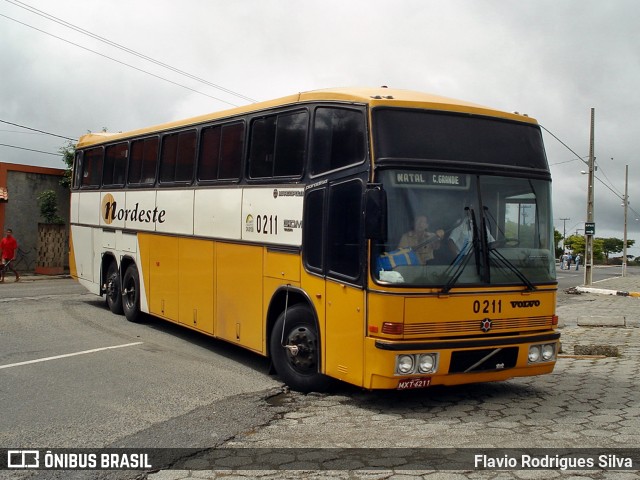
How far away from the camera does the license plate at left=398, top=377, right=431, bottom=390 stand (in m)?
7.12

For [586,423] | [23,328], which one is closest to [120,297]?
[23,328]

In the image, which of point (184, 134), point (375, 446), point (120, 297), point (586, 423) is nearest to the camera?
point (375, 446)

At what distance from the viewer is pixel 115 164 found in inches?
582

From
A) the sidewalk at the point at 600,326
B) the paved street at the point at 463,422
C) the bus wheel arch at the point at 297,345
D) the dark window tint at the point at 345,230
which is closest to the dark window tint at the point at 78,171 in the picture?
the bus wheel arch at the point at 297,345

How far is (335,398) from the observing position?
8.13m

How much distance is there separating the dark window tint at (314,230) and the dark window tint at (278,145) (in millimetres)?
520

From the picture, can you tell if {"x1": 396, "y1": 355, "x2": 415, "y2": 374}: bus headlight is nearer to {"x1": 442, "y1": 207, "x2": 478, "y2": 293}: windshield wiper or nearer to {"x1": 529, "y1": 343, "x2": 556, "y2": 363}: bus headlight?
{"x1": 442, "y1": 207, "x2": 478, "y2": 293}: windshield wiper

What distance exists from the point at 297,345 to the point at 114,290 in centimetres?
750

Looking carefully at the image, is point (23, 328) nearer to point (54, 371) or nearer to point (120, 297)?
point (120, 297)

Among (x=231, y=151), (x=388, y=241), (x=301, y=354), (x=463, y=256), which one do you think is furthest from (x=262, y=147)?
(x=463, y=256)

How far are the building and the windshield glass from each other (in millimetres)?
23479

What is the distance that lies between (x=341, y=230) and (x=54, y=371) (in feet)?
13.8

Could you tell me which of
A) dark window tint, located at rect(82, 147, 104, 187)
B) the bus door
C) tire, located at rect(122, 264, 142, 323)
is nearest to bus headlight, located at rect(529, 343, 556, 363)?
the bus door

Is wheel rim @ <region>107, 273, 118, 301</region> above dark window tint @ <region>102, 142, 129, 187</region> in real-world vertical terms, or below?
below
